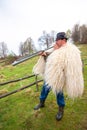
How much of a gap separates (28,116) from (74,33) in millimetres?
37039

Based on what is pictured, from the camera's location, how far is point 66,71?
4.65 meters

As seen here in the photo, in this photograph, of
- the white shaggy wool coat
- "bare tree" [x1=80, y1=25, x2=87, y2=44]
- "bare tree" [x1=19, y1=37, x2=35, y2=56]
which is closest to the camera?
the white shaggy wool coat

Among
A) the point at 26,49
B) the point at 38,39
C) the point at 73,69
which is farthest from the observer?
the point at 38,39

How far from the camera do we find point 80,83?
475cm

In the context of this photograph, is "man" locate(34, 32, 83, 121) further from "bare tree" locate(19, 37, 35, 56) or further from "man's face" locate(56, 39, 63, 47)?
"bare tree" locate(19, 37, 35, 56)

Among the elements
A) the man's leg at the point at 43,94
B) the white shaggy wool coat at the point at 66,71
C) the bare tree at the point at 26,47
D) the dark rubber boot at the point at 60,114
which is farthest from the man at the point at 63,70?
the bare tree at the point at 26,47

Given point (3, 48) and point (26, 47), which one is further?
point (3, 48)

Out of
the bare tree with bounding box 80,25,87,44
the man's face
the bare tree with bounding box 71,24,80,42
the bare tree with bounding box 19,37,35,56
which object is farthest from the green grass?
the bare tree with bounding box 71,24,80,42

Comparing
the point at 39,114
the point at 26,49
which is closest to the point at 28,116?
the point at 39,114

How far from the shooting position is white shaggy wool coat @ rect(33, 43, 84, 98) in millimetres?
4645

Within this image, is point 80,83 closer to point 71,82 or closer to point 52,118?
point 71,82

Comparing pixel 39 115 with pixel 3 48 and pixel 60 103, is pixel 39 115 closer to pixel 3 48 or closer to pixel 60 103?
pixel 60 103

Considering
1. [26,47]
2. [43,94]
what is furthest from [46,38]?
[43,94]

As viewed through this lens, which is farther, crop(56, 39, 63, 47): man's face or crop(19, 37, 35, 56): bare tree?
crop(19, 37, 35, 56): bare tree
